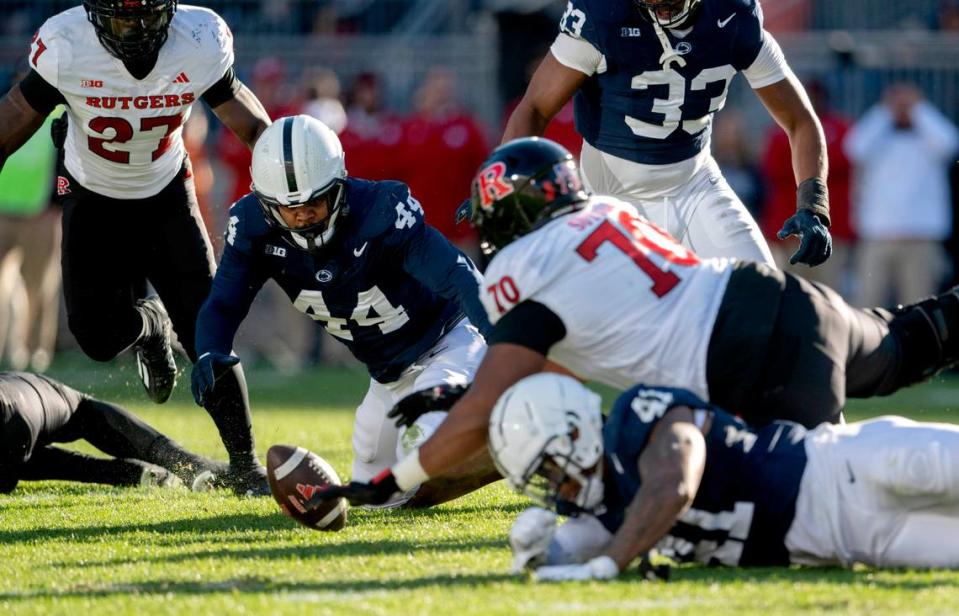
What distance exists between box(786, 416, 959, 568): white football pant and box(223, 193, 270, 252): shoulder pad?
8.25 feet

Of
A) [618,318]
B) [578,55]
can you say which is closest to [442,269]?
[578,55]

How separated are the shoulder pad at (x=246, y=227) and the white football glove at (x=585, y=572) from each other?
2265 millimetres

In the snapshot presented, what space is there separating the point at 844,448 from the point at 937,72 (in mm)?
10165

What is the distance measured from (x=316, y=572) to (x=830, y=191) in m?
9.10

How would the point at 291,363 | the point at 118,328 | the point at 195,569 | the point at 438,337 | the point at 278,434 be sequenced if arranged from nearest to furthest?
the point at 195,569 → the point at 438,337 → the point at 118,328 → the point at 278,434 → the point at 291,363

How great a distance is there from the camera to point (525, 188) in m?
4.89

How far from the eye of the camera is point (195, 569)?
4793 millimetres

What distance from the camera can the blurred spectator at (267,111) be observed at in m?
13.1

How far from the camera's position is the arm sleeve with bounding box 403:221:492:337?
5.75 m

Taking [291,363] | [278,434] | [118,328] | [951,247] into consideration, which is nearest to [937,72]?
[951,247]

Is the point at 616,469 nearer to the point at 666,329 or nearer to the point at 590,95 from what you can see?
the point at 666,329

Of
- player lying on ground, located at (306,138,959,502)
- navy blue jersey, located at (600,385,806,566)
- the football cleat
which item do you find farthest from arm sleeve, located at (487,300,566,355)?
the football cleat

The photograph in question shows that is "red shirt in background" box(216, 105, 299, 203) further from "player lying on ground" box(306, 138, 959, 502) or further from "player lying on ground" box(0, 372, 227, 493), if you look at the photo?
"player lying on ground" box(306, 138, 959, 502)

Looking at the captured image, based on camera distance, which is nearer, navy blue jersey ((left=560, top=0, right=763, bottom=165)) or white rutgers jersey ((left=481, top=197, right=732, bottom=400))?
white rutgers jersey ((left=481, top=197, right=732, bottom=400))
